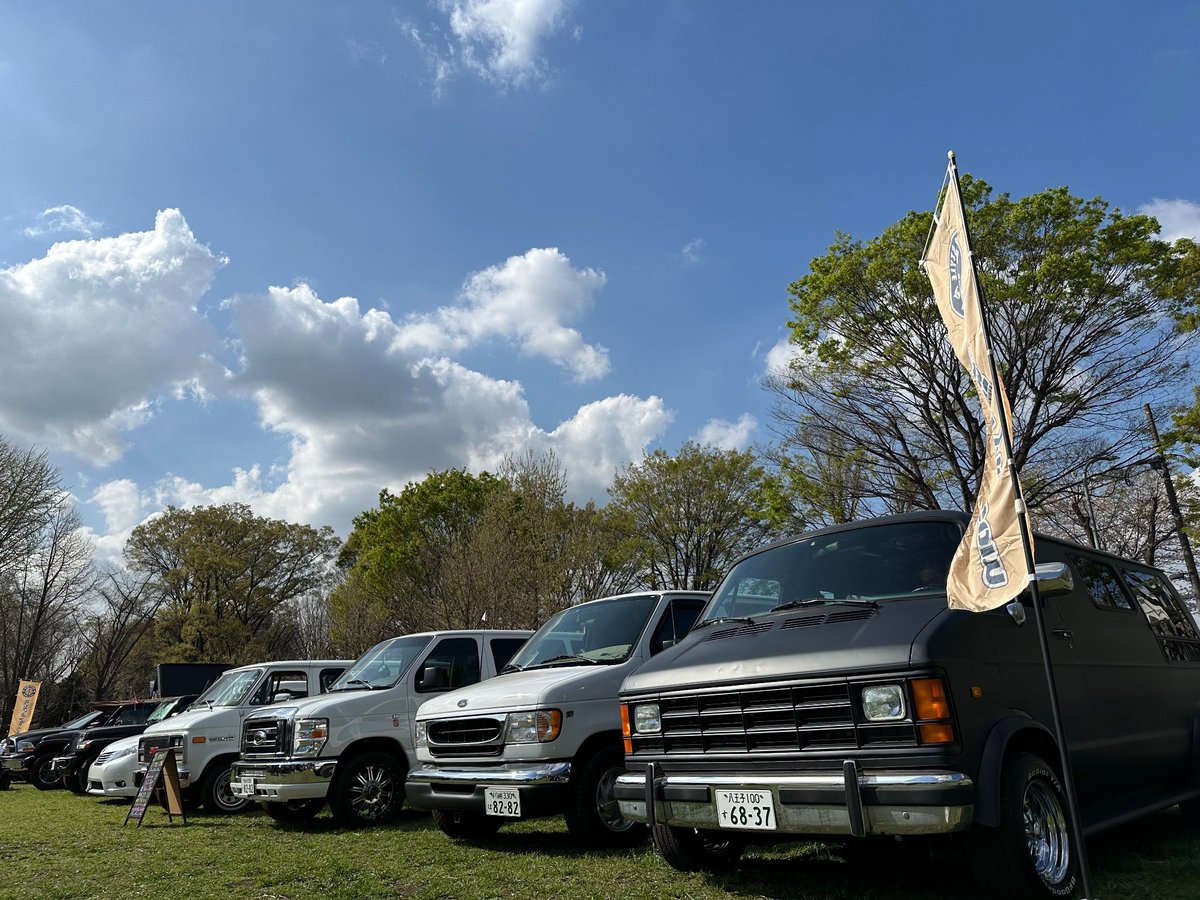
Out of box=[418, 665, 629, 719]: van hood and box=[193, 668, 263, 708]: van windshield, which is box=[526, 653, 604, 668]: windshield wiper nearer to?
box=[418, 665, 629, 719]: van hood

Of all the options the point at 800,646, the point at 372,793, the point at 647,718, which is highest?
the point at 800,646

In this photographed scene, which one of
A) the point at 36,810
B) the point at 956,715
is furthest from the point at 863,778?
the point at 36,810

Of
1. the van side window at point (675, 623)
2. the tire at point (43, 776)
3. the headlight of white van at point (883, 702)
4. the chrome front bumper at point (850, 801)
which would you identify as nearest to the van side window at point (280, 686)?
the van side window at point (675, 623)

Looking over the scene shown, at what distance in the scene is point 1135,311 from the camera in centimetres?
1761

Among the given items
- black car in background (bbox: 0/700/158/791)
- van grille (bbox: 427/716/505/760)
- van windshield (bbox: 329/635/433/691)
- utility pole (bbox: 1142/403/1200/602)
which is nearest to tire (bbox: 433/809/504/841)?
van grille (bbox: 427/716/505/760)

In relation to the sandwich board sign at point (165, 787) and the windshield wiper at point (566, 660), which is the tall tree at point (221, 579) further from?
the windshield wiper at point (566, 660)

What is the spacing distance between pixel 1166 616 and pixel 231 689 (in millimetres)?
11317

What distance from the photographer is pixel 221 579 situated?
4300 centimetres

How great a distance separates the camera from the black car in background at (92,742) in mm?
15648

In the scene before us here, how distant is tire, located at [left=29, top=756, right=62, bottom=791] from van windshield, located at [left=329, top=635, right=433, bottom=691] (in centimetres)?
1191

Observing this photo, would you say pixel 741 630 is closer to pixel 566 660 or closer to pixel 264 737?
pixel 566 660

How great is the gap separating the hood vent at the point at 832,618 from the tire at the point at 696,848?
55.1 inches

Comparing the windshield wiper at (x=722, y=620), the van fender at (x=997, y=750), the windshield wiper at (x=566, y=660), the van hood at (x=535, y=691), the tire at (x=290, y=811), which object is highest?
the windshield wiper at (x=722, y=620)

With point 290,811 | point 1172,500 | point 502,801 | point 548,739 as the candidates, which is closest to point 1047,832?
point 548,739
